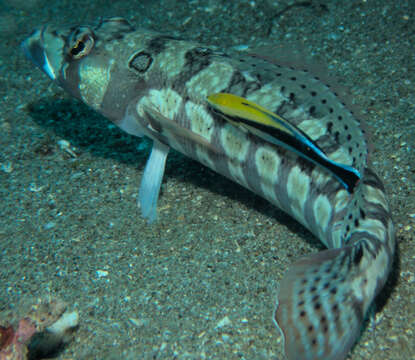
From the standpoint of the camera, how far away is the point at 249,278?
8.92ft

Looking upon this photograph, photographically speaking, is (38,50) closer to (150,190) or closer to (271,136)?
(150,190)

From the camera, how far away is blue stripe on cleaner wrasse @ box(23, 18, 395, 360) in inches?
80.7

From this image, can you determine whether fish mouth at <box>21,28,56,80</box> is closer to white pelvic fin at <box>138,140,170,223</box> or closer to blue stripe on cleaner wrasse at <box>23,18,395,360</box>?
blue stripe on cleaner wrasse at <box>23,18,395,360</box>

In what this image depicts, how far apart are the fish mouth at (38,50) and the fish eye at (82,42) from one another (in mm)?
325

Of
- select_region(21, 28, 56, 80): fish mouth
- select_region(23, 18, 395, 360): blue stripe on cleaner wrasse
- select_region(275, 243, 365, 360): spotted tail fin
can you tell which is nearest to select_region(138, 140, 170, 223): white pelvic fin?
select_region(23, 18, 395, 360): blue stripe on cleaner wrasse

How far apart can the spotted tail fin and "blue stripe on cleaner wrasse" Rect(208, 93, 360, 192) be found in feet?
1.46

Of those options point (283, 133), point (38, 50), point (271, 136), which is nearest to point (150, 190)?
point (271, 136)

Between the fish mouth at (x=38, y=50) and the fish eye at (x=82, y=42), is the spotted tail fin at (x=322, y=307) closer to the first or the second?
the fish eye at (x=82, y=42)

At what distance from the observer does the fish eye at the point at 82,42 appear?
10.7 feet

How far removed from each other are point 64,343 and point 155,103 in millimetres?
1896

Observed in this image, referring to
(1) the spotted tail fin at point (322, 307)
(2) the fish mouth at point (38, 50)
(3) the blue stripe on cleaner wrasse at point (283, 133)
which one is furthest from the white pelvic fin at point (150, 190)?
(1) the spotted tail fin at point (322, 307)

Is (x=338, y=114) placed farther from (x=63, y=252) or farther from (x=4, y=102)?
(x=4, y=102)

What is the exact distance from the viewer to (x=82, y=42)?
3277 millimetres

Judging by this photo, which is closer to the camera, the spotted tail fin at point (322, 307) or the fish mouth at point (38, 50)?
the spotted tail fin at point (322, 307)
